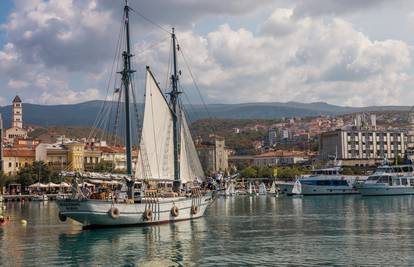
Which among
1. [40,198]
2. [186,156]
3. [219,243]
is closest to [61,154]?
[40,198]

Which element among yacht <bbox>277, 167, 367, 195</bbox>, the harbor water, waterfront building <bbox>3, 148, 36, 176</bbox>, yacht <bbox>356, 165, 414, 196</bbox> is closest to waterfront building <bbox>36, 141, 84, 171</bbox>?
waterfront building <bbox>3, 148, 36, 176</bbox>

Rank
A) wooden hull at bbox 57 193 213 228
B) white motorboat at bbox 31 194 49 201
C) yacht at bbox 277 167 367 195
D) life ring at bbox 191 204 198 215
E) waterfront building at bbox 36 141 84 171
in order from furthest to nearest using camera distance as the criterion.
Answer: waterfront building at bbox 36 141 84 171, yacht at bbox 277 167 367 195, white motorboat at bbox 31 194 49 201, life ring at bbox 191 204 198 215, wooden hull at bbox 57 193 213 228

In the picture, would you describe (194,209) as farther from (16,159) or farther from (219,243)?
(16,159)

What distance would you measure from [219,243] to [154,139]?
67.1 ft

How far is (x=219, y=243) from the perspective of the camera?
43844 mm

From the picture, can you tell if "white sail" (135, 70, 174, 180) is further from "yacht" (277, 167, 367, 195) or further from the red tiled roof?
the red tiled roof

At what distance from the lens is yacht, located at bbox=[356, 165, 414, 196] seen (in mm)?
118688

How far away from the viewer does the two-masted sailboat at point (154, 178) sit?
53.5 meters

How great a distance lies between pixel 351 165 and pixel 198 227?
472ft

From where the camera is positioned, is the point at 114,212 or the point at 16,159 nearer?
the point at 114,212

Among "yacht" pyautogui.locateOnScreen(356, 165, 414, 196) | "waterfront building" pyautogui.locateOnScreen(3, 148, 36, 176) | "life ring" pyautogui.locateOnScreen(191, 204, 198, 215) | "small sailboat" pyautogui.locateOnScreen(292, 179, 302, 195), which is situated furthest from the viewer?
"waterfront building" pyautogui.locateOnScreen(3, 148, 36, 176)

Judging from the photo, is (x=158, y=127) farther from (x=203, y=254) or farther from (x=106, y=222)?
(x=203, y=254)

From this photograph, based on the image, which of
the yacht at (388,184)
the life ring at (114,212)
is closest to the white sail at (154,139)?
the life ring at (114,212)

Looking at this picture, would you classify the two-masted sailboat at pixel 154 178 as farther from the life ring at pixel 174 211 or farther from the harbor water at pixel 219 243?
the harbor water at pixel 219 243
